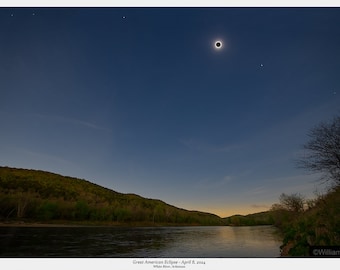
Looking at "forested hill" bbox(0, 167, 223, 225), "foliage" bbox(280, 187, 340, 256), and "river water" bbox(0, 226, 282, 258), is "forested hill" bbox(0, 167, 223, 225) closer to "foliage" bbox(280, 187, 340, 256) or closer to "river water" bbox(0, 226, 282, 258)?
"river water" bbox(0, 226, 282, 258)

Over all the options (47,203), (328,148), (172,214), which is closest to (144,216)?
(172,214)

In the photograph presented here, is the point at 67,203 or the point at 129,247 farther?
the point at 67,203

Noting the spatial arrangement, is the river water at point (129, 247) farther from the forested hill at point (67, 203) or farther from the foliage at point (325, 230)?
the forested hill at point (67, 203)

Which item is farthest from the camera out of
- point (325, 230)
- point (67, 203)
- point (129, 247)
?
point (67, 203)

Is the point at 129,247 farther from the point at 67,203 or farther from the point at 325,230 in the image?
the point at 67,203

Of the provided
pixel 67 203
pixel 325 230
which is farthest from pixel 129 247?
pixel 67 203

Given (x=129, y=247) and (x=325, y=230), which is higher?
(x=325, y=230)

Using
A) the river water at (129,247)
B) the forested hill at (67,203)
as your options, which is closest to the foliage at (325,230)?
the river water at (129,247)
